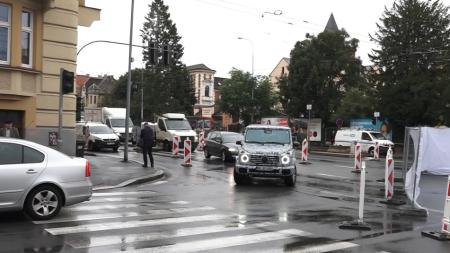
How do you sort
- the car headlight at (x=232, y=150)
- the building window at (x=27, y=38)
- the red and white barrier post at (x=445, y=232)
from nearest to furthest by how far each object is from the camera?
the red and white barrier post at (x=445, y=232) < the building window at (x=27, y=38) < the car headlight at (x=232, y=150)

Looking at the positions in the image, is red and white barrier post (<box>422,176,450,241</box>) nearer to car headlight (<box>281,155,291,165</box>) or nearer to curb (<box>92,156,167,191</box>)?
car headlight (<box>281,155,291,165</box>)

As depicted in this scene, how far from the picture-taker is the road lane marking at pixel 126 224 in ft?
29.9

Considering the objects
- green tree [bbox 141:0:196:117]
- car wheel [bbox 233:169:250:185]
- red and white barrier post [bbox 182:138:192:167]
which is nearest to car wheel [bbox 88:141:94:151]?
red and white barrier post [bbox 182:138:192:167]

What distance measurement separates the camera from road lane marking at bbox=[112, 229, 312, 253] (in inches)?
314

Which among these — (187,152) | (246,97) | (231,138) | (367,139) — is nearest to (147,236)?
(187,152)

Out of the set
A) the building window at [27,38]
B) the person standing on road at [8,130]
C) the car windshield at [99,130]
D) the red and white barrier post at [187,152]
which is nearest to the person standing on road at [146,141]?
the red and white barrier post at [187,152]

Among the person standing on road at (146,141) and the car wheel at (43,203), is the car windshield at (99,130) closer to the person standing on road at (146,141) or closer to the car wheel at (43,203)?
the person standing on road at (146,141)

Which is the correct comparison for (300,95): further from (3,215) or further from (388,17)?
(3,215)

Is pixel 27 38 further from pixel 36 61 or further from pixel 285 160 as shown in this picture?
pixel 285 160

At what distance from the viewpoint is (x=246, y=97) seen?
72562mm

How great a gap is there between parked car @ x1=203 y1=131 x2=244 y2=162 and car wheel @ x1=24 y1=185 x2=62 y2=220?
628 inches

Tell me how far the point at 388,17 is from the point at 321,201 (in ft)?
129

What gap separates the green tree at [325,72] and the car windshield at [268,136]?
41899 mm

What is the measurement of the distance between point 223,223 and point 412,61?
134 feet
